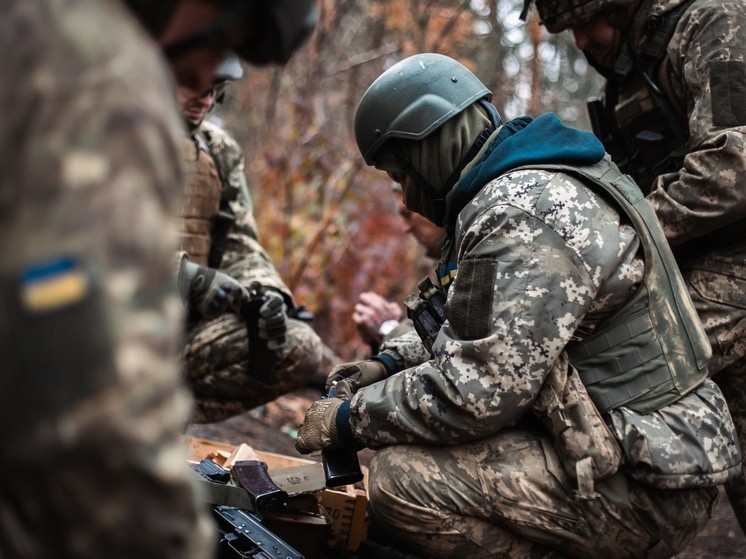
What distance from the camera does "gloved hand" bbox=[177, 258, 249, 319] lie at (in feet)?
15.2

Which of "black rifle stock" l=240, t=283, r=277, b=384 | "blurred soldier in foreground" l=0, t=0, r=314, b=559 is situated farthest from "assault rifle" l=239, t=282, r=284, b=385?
"blurred soldier in foreground" l=0, t=0, r=314, b=559

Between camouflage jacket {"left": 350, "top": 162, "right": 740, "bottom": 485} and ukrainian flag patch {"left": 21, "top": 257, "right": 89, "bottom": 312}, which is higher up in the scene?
ukrainian flag patch {"left": 21, "top": 257, "right": 89, "bottom": 312}

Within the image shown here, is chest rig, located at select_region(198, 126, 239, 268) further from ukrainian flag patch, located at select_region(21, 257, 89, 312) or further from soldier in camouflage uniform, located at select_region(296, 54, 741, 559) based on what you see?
ukrainian flag patch, located at select_region(21, 257, 89, 312)

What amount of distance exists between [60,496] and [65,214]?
413 millimetres

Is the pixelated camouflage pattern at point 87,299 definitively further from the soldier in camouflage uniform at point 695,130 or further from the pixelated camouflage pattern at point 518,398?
the soldier in camouflage uniform at point 695,130

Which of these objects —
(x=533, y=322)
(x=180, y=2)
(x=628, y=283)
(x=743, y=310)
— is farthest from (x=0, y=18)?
(x=743, y=310)

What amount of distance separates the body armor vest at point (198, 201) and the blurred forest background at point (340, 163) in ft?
9.10

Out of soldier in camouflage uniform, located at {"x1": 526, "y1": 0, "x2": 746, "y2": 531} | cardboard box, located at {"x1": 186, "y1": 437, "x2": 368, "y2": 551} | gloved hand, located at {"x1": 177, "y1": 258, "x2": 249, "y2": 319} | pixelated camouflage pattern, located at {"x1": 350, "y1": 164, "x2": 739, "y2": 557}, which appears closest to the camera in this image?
pixelated camouflage pattern, located at {"x1": 350, "y1": 164, "x2": 739, "y2": 557}

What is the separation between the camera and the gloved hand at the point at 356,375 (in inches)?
143

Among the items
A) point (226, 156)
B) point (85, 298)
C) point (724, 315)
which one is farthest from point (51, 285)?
point (226, 156)

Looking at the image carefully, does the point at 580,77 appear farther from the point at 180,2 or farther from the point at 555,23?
the point at 180,2

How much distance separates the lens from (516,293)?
2867 millimetres

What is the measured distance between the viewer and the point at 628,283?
9.70 ft

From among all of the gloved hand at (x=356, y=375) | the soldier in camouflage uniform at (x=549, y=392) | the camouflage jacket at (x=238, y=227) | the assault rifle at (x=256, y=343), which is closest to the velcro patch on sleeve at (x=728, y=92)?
the soldier in camouflage uniform at (x=549, y=392)
